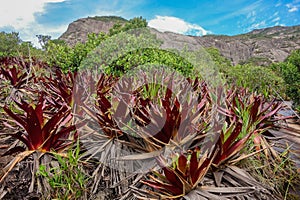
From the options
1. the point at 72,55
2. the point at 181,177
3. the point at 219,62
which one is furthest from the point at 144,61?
the point at 219,62

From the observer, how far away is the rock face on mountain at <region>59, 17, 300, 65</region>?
4553cm

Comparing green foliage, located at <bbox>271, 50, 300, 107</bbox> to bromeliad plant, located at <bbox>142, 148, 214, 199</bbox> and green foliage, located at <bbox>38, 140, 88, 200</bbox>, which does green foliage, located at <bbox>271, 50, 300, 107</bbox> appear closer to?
bromeliad plant, located at <bbox>142, 148, 214, 199</bbox>

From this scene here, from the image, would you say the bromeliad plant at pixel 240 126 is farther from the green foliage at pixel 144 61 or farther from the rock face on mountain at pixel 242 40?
the rock face on mountain at pixel 242 40

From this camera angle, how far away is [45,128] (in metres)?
1.92

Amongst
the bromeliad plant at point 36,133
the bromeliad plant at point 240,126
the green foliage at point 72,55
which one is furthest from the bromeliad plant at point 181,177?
the green foliage at point 72,55

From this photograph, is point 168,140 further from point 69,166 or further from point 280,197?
point 280,197

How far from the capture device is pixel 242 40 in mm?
52094

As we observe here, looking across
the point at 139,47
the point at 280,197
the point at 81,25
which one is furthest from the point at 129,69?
the point at 81,25

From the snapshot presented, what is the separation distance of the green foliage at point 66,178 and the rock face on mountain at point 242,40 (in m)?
43.7

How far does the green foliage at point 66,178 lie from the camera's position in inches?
71.4

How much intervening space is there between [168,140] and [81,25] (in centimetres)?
5490

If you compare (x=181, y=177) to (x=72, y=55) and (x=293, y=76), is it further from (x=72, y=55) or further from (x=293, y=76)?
(x=72, y=55)

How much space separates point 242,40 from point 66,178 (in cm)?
5551

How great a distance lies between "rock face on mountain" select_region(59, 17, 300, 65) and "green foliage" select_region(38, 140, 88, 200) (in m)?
43.7
